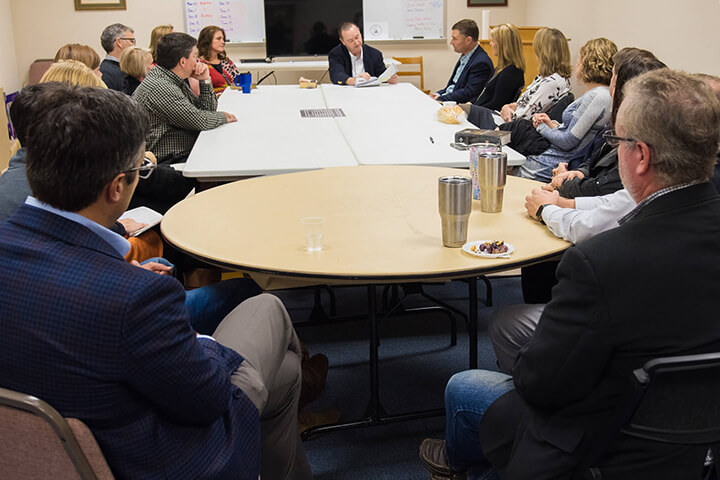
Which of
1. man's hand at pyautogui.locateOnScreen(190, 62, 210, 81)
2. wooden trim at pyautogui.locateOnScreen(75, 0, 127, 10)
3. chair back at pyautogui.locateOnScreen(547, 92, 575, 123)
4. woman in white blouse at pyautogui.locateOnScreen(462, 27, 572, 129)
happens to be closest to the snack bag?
woman in white blouse at pyautogui.locateOnScreen(462, 27, 572, 129)

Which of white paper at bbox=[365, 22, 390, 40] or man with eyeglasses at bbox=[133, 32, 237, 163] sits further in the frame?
white paper at bbox=[365, 22, 390, 40]

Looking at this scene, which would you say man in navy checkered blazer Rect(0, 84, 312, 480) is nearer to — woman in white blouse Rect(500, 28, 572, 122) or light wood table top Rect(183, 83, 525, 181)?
light wood table top Rect(183, 83, 525, 181)

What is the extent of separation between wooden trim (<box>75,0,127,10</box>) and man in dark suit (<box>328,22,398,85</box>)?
2.90 meters

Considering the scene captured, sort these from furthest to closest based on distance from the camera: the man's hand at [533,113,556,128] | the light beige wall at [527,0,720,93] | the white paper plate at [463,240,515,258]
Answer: the light beige wall at [527,0,720,93], the man's hand at [533,113,556,128], the white paper plate at [463,240,515,258]

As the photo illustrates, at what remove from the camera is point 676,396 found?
1.07 meters

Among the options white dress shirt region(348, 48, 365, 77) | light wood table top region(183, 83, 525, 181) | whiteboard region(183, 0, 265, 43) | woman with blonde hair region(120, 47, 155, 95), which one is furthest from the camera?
whiteboard region(183, 0, 265, 43)

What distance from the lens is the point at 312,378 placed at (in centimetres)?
220

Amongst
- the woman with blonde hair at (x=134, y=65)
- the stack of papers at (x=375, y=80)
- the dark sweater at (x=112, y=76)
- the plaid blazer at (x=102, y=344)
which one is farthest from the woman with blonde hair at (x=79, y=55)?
the plaid blazer at (x=102, y=344)

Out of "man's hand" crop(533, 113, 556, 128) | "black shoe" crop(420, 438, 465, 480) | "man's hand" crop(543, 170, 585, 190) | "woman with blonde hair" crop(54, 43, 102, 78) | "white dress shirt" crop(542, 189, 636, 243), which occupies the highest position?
"woman with blonde hair" crop(54, 43, 102, 78)

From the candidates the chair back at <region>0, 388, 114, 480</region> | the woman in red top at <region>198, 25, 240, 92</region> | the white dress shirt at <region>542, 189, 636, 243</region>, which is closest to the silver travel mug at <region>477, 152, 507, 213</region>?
the white dress shirt at <region>542, 189, 636, 243</region>

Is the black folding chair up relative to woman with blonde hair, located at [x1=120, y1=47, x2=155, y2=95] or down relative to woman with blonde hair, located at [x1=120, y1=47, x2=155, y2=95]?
down

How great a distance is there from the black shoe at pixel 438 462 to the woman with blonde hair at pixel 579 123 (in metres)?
1.98

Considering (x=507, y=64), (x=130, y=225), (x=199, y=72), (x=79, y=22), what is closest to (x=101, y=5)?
(x=79, y=22)

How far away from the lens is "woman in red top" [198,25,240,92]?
19.6 feet
